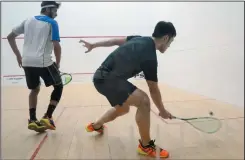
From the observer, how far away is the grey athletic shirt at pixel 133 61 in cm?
121

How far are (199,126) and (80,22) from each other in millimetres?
3839

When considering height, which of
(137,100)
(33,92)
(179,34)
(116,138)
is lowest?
(116,138)

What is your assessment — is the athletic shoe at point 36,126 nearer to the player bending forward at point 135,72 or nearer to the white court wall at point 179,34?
the player bending forward at point 135,72

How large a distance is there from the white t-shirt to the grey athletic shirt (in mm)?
512

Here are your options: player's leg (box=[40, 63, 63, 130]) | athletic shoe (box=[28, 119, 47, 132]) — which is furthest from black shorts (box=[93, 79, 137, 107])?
athletic shoe (box=[28, 119, 47, 132])

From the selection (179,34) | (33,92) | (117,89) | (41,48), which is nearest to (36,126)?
(33,92)

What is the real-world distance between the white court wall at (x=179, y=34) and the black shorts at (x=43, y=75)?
1.51 metres

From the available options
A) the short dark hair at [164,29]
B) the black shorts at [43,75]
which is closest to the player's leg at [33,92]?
the black shorts at [43,75]

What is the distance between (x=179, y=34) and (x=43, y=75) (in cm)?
246

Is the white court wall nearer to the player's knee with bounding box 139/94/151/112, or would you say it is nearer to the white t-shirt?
the player's knee with bounding box 139/94/151/112

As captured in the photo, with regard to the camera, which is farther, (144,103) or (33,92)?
(33,92)

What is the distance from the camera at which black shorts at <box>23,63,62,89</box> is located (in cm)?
172

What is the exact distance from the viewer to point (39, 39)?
169 centimetres

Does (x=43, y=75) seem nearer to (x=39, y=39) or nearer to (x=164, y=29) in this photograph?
(x=39, y=39)
